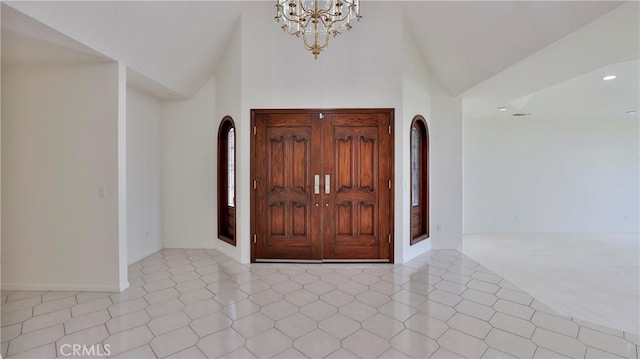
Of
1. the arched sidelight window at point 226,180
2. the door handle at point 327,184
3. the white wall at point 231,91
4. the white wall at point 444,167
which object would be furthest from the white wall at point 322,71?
the white wall at point 444,167

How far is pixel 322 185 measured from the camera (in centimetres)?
427

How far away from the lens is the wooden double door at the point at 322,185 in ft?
14.0

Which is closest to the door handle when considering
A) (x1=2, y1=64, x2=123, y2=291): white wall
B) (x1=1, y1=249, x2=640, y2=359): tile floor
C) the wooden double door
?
the wooden double door

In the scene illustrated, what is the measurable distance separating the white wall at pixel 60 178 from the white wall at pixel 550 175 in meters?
6.65

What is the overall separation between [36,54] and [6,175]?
133 cm

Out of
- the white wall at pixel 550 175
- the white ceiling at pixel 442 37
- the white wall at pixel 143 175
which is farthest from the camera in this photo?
the white wall at pixel 550 175

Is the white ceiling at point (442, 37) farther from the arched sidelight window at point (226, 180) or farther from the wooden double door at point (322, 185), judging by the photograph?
the wooden double door at point (322, 185)

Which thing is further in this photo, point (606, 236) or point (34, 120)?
point (606, 236)

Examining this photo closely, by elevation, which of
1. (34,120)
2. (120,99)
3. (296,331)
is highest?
(120,99)

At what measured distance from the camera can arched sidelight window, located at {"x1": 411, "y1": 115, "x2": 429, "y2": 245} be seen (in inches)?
190

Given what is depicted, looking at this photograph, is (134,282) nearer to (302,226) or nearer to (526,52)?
(302,226)

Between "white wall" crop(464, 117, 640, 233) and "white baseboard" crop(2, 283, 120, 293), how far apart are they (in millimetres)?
6623

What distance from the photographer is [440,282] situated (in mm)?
3609

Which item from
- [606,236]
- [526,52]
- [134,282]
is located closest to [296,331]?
[134,282]
